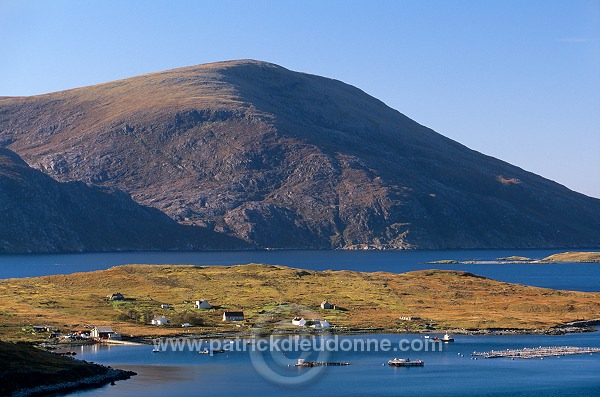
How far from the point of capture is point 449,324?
6585 inches

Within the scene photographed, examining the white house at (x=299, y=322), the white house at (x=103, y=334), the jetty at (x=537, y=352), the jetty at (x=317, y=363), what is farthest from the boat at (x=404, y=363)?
the white house at (x=103, y=334)

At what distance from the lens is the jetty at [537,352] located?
136875 millimetres

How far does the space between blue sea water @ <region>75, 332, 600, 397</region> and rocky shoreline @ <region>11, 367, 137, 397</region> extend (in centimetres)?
146

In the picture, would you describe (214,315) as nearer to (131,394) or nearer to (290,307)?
(290,307)

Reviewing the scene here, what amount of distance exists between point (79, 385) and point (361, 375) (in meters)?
33.0

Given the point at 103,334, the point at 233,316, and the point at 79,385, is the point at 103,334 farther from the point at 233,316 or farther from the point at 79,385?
the point at 79,385

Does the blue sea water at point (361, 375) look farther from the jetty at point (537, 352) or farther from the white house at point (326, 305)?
the white house at point (326, 305)

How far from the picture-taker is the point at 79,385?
10781cm

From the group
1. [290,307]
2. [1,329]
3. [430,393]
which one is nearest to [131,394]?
[430,393]

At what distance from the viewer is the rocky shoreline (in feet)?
334

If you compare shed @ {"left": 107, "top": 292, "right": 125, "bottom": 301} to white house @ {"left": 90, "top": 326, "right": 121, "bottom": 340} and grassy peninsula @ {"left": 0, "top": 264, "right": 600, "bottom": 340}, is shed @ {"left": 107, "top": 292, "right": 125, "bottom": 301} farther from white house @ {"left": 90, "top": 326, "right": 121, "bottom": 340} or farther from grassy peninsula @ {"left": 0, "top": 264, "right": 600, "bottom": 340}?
white house @ {"left": 90, "top": 326, "right": 121, "bottom": 340}

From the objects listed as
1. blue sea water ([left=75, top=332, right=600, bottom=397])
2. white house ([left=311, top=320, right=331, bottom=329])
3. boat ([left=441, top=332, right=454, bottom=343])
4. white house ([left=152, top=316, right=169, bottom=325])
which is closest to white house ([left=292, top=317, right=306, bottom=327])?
white house ([left=311, top=320, right=331, bottom=329])

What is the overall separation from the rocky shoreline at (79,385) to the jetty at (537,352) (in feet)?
159

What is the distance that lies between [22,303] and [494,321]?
80.2 m
